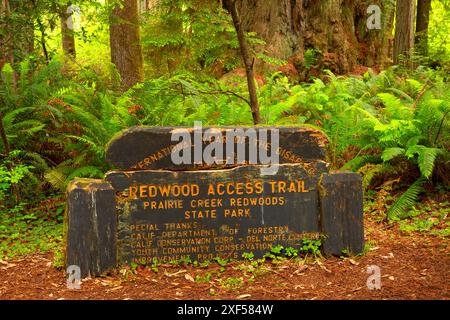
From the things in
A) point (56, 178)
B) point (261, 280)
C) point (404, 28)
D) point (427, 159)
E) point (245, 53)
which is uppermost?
point (404, 28)

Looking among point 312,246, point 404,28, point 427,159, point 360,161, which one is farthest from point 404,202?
point 404,28

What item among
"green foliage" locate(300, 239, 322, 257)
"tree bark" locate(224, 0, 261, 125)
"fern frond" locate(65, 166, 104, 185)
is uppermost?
"tree bark" locate(224, 0, 261, 125)

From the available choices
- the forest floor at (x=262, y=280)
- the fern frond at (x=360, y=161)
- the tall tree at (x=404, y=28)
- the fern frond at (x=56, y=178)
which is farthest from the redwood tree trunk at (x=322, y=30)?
the forest floor at (x=262, y=280)

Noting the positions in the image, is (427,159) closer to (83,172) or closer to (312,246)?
(312,246)

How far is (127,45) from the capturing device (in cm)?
1009

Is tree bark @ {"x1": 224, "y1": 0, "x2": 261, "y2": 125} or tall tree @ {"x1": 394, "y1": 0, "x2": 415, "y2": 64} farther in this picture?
tall tree @ {"x1": 394, "y1": 0, "x2": 415, "y2": 64}

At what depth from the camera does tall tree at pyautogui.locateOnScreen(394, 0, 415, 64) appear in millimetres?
10992

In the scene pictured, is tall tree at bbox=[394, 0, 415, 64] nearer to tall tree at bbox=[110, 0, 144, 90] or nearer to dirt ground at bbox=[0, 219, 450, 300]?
tall tree at bbox=[110, 0, 144, 90]

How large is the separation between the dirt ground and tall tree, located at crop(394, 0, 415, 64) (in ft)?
23.3

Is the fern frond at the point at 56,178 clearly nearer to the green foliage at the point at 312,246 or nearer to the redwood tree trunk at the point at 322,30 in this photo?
the green foliage at the point at 312,246

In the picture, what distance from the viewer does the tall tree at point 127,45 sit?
10039 mm

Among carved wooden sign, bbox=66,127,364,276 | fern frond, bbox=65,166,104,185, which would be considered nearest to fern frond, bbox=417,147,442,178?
carved wooden sign, bbox=66,127,364,276

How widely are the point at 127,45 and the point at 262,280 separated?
686 cm
